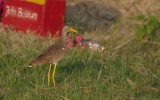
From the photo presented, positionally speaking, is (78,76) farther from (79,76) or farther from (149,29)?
(149,29)

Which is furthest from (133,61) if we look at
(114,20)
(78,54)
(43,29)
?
(114,20)

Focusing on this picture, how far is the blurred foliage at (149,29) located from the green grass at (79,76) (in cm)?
168

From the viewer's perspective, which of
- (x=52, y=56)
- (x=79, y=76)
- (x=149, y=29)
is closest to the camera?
(x=52, y=56)

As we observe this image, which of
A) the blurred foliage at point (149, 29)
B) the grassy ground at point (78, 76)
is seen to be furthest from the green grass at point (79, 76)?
the blurred foliage at point (149, 29)

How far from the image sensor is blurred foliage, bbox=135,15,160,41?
10.5m

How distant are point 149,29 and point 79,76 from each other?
10.9 ft

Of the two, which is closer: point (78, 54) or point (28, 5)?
point (78, 54)

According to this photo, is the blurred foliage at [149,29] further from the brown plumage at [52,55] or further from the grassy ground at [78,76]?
the brown plumage at [52,55]

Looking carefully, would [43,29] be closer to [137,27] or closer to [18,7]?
[18,7]

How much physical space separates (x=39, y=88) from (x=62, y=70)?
714mm

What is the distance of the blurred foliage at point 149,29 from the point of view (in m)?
10.5

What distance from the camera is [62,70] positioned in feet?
25.2

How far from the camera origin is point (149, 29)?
1046 centimetres

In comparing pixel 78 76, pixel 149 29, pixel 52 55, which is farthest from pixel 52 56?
pixel 149 29
